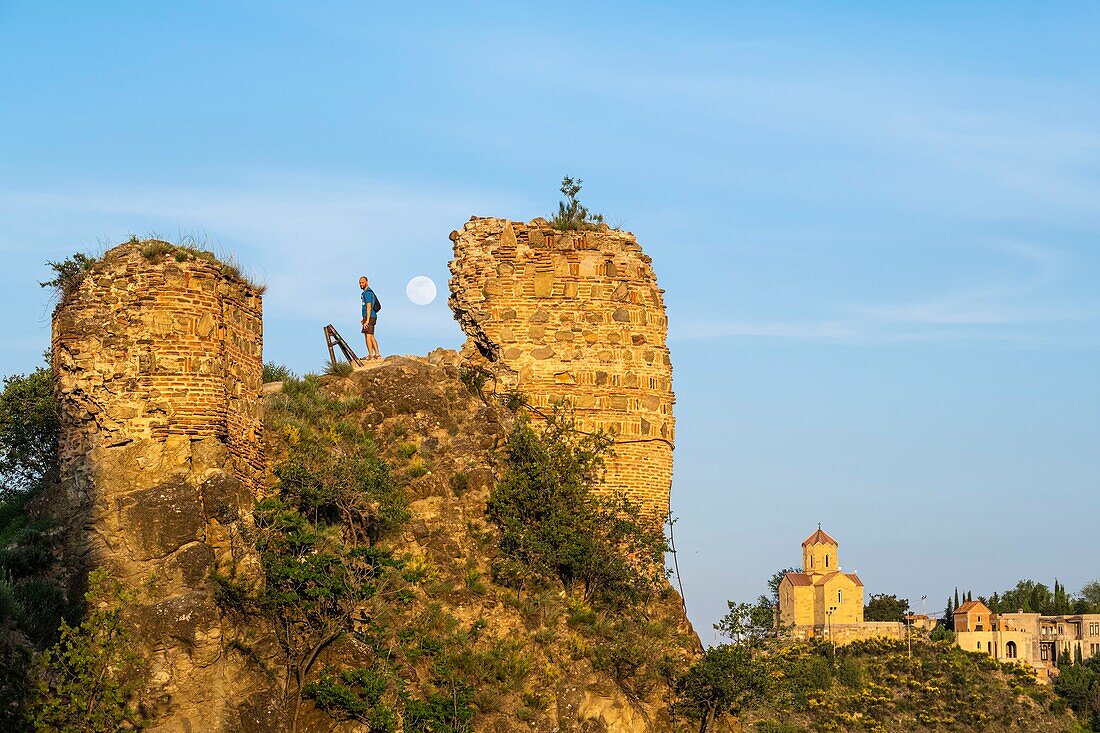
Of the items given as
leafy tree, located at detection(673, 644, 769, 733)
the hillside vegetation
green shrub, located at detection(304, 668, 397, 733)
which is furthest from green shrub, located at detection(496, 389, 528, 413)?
the hillside vegetation

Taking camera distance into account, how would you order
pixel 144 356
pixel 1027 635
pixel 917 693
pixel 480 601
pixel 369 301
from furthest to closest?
pixel 1027 635, pixel 917 693, pixel 369 301, pixel 480 601, pixel 144 356

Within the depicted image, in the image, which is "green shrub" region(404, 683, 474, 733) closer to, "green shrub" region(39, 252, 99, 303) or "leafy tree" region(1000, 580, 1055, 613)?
"green shrub" region(39, 252, 99, 303)

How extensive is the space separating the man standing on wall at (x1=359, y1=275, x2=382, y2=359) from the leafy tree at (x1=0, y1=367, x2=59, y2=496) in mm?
5099

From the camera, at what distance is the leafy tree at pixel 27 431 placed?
22891 mm

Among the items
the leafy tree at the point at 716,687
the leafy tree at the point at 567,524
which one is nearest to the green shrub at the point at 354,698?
the leafy tree at the point at 567,524

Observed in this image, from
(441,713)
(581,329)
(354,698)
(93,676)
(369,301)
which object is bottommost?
(441,713)

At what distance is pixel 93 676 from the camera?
14.0m

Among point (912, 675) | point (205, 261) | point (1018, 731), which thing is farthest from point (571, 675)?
point (912, 675)

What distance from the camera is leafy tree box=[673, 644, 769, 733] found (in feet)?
62.0

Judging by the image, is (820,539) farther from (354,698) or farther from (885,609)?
(354,698)

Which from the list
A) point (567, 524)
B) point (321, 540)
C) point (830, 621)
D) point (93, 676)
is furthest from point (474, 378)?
point (830, 621)

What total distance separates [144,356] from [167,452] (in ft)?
3.52

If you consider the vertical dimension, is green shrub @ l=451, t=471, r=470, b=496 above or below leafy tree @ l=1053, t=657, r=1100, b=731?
above

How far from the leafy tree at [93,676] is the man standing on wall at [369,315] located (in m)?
7.31
